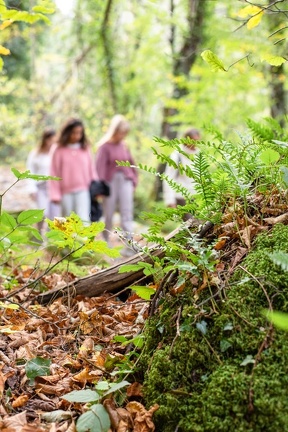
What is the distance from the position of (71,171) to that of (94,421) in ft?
20.6

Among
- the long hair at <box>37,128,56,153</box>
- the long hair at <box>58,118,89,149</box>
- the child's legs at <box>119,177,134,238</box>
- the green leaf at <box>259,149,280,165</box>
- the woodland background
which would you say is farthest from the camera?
the woodland background

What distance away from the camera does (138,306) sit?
281 centimetres

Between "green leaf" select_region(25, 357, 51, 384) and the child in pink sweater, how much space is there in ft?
18.0

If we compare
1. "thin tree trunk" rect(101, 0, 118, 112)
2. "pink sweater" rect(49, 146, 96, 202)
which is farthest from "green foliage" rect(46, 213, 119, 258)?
"thin tree trunk" rect(101, 0, 118, 112)

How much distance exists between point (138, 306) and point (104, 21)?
1014cm

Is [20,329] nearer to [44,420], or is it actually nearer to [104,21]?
[44,420]

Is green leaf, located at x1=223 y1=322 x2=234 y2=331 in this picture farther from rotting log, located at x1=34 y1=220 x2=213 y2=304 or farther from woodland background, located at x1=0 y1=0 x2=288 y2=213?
woodland background, located at x1=0 y1=0 x2=288 y2=213

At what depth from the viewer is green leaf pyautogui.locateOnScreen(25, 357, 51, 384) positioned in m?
2.18

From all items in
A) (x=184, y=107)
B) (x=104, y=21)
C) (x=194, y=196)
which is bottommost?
(x=194, y=196)

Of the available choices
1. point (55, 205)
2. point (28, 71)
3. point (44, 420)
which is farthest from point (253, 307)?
point (28, 71)

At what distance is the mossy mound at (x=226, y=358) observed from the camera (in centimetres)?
168

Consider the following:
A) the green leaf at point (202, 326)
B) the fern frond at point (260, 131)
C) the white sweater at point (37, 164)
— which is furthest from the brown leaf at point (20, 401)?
the white sweater at point (37, 164)

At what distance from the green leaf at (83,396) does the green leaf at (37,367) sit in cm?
36

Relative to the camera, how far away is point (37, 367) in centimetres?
222
